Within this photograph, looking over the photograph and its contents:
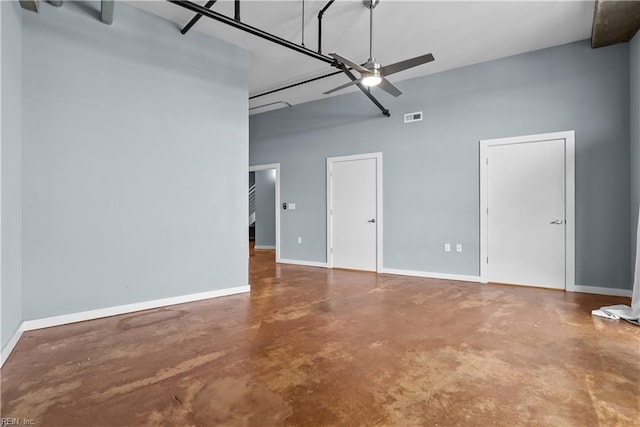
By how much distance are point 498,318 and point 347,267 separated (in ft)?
10.9

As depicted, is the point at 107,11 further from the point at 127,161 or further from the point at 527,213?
the point at 527,213

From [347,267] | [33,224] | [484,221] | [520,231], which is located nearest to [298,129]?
[347,267]

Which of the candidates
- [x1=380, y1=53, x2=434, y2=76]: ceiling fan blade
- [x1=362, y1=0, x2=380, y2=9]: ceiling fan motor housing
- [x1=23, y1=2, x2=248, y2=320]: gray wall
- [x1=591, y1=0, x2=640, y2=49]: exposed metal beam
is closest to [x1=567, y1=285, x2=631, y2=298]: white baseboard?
[x1=591, y1=0, x2=640, y2=49]: exposed metal beam

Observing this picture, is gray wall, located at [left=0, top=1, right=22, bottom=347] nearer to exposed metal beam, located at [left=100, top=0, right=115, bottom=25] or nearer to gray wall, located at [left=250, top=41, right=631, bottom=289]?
exposed metal beam, located at [left=100, top=0, right=115, bottom=25]

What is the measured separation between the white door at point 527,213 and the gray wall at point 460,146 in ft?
0.68

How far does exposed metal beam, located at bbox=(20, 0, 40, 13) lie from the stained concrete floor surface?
9.46ft

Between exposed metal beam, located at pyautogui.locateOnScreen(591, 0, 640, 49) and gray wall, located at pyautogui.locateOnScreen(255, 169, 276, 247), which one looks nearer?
exposed metal beam, located at pyautogui.locateOnScreen(591, 0, 640, 49)

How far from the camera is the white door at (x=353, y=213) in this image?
6145mm

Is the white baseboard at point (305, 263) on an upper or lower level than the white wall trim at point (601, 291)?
lower

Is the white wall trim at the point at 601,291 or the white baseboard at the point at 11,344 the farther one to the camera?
the white wall trim at the point at 601,291

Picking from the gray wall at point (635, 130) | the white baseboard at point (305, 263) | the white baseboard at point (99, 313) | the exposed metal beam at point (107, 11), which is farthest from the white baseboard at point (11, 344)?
the gray wall at point (635, 130)

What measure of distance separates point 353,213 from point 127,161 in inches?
155

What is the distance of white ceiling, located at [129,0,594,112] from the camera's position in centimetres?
365

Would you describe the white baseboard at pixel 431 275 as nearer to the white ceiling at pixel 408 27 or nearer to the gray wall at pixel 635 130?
the gray wall at pixel 635 130
